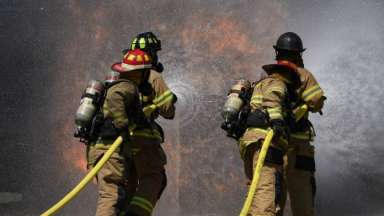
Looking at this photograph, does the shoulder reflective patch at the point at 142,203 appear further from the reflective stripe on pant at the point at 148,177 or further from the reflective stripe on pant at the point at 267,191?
the reflective stripe on pant at the point at 267,191

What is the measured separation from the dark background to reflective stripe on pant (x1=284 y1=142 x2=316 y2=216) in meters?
4.55

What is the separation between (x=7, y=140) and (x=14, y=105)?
699mm

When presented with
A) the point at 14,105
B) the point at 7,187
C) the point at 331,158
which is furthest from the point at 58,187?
the point at 331,158

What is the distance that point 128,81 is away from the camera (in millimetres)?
6965

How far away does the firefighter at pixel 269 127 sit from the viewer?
6727 millimetres

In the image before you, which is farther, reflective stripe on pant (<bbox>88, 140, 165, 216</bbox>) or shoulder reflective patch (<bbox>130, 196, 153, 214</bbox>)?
shoulder reflective patch (<bbox>130, 196, 153, 214</bbox>)

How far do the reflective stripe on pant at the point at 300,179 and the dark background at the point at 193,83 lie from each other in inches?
179

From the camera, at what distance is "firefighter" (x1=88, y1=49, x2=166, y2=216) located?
682 centimetres

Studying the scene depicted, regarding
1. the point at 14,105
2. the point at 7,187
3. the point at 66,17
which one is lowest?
the point at 7,187

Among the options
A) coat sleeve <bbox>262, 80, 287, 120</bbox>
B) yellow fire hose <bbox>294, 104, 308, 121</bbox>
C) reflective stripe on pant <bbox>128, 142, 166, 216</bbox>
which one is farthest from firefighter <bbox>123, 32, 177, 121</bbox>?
yellow fire hose <bbox>294, 104, 308, 121</bbox>

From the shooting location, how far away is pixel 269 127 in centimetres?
694

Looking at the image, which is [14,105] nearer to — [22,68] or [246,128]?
[22,68]

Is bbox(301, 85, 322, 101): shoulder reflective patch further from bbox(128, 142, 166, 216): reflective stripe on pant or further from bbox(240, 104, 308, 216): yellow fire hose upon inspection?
bbox(128, 142, 166, 216): reflective stripe on pant

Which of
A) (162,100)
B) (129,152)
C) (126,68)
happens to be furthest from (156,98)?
(129,152)
